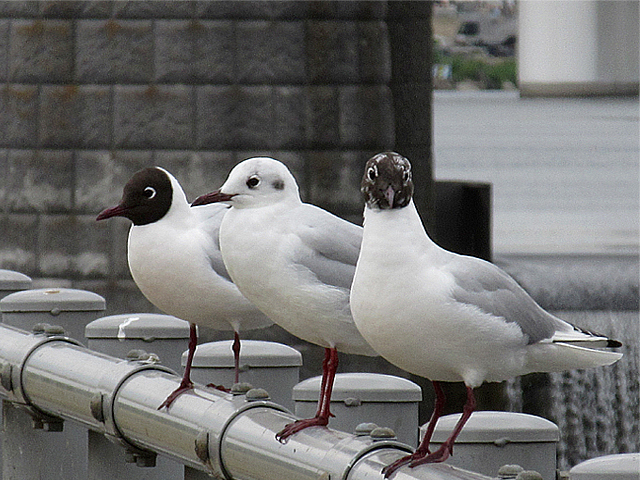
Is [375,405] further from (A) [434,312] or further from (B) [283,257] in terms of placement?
(A) [434,312]

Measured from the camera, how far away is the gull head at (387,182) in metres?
1.90

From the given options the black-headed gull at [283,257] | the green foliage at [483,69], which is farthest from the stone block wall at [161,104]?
the green foliage at [483,69]

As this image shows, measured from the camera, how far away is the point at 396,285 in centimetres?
190

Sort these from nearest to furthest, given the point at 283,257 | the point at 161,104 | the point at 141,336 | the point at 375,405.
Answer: the point at 283,257 < the point at 375,405 < the point at 141,336 < the point at 161,104

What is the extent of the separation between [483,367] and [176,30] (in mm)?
4487

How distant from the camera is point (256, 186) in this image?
2318 millimetres

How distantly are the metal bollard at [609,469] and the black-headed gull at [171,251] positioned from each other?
39.6 inches

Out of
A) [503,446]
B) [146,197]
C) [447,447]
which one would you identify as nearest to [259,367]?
[146,197]

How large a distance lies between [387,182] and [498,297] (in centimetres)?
34

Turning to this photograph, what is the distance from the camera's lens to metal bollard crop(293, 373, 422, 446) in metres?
2.49

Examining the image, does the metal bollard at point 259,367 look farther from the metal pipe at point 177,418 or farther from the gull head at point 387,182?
the gull head at point 387,182

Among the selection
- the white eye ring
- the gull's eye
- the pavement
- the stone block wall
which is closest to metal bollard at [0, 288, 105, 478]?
the white eye ring

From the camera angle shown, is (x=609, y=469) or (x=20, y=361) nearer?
(x=609, y=469)

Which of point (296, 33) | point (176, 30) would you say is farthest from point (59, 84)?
point (296, 33)
